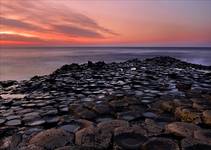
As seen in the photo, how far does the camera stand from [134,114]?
4.62 m

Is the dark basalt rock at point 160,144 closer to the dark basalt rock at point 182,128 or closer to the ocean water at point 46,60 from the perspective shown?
the dark basalt rock at point 182,128

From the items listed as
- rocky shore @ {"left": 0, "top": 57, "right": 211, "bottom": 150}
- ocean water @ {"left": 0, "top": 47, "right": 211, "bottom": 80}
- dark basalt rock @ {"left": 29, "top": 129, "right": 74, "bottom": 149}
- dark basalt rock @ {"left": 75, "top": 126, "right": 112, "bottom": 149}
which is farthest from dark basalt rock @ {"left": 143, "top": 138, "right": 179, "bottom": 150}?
ocean water @ {"left": 0, "top": 47, "right": 211, "bottom": 80}

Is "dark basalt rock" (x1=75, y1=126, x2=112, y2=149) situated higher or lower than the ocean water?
higher

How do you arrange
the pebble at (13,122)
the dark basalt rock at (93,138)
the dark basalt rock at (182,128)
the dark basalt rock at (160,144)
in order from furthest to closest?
the pebble at (13,122), the dark basalt rock at (182,128), the dark basalt rock at (93,138), the dark basalt rock at (160,144)

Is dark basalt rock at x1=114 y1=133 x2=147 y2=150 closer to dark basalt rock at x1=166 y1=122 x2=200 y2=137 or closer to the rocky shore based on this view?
the rocky shore

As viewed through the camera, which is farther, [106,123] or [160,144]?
[106,123]

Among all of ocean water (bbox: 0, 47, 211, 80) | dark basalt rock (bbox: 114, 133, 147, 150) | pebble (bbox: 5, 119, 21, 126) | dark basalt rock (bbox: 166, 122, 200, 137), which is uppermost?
dark basalt rock (bbox: 166, 122, 200, 137)

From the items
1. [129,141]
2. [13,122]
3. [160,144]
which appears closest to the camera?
[160,144]

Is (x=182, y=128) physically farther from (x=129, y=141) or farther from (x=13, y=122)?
(x=13, y=122)

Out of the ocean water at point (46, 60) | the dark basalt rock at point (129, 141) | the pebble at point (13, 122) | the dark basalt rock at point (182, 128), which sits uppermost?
the dark basalt rock at point (182, 128)

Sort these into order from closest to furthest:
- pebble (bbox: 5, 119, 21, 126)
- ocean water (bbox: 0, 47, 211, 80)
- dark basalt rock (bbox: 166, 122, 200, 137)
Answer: dark basalt rock (bbox: 166, 122, 200, 137), pebble (bbox: 5, 119, 21, 126), ocean water (bbox: 0, 47, 211, 80)

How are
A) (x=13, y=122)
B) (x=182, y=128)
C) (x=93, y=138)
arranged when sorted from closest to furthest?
(x=93, y=138) → (x=182, y=128) → (x=13, y=122)

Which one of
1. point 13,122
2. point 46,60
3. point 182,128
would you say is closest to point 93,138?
point 182,128

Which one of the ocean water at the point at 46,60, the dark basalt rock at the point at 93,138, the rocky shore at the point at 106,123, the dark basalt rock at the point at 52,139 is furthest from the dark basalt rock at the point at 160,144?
the ocean water at the point at 46,60
